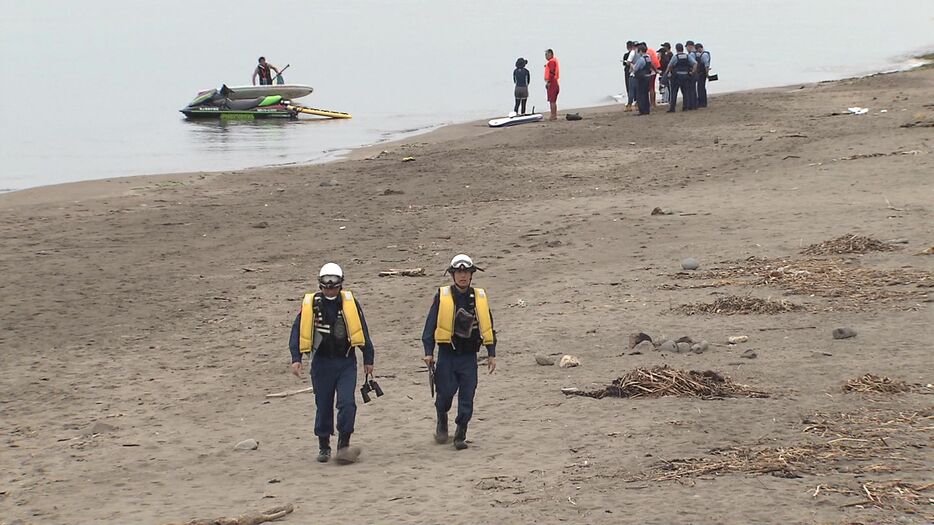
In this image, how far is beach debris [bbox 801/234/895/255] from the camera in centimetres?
1555

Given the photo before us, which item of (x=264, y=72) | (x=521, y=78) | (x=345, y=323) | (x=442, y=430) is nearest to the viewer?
(x=345, y=323)

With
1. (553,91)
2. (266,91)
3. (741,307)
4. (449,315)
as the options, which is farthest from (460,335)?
(266,91)

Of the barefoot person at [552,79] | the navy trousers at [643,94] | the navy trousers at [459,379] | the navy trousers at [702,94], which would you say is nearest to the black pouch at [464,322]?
the navy trousers at [459,379]

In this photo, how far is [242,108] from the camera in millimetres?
39281

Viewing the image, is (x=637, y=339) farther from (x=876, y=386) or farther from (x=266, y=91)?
(x=266, y=91)

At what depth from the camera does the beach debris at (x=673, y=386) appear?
1055 cm

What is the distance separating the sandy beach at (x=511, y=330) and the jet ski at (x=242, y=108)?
12112mm

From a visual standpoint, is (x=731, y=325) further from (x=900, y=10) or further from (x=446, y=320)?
(x=900, y=10)

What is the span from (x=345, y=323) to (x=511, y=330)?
438 centimetres

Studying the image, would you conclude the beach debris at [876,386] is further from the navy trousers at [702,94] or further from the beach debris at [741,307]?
the navy trousers at [702,94]

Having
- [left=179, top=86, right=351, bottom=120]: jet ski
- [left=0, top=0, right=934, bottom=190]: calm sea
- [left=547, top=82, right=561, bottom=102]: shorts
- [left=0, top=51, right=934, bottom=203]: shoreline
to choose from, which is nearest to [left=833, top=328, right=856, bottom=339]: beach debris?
[left=0, top=51, right=934, bottom=203]: shoreline

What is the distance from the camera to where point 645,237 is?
18.0 m

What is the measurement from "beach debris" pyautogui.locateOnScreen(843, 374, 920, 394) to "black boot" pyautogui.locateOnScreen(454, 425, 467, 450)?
2947 mm

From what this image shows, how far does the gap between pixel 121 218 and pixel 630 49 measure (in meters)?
15.6
